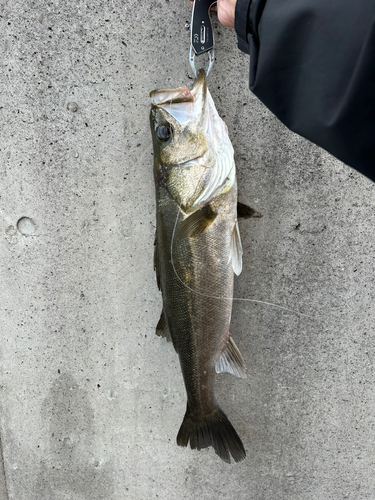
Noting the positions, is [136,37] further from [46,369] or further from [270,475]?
[270,475]

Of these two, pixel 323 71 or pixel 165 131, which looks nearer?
pixel 323 71

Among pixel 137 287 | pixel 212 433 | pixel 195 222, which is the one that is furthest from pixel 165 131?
pixel 212 433

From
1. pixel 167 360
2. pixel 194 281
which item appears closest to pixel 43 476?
pixel 167 360

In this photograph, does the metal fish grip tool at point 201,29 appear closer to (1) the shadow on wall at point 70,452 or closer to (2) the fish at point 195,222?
(2) the fish at point 195,222

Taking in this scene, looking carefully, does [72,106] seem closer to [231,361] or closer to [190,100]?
[190,100]

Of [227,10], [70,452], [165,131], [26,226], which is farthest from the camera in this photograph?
[70,452]

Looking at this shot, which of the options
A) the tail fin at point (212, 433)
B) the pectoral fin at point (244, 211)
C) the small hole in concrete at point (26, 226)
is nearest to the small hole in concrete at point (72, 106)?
the small hole in concrete at point (26, 226)

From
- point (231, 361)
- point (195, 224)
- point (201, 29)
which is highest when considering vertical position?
point (201, 29)
